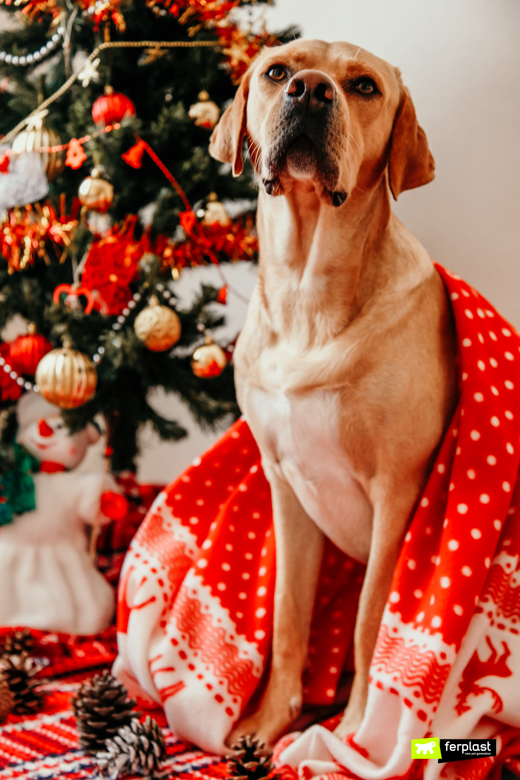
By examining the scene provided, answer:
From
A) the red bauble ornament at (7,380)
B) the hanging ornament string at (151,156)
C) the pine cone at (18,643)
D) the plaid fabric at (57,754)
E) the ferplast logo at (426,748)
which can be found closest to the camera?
the ferplast logo at (426,748)

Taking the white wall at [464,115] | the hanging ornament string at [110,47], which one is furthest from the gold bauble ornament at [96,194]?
the white wall at [464,115]

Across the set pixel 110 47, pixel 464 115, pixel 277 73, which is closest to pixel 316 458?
pixel 277 73

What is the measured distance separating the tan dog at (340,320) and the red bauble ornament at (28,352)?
0.65 m

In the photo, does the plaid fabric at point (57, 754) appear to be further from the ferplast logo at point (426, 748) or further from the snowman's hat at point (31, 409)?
the snowman's hat at point (31, 409)

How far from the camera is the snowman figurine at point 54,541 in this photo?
1.58 meters

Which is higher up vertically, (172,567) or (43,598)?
(172,567)

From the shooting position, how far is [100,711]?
113 centimetres

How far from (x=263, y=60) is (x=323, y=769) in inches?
49.4

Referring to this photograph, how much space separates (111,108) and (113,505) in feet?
3.40

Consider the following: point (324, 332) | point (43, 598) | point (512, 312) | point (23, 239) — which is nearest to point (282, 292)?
point (324, 332)

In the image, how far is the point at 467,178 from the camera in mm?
1544

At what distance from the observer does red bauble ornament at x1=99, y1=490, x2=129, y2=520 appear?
172 cm

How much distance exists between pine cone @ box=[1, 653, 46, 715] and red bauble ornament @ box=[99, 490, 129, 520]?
0.46m

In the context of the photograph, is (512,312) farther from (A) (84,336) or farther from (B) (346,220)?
(A) (84,336)
